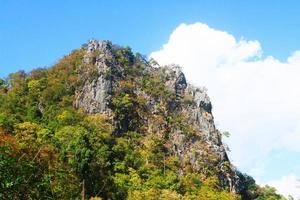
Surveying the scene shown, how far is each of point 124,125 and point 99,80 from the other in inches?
234

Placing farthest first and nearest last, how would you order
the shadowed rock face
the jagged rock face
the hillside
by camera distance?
the shadowed rock face → the jagged rock face → the hillside

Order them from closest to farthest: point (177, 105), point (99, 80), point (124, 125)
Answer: point (124, 125), point (99, 80), point (177, 105)

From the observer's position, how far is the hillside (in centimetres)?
4475

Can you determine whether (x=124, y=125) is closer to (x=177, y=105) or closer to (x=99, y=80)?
(x=99, y=80)

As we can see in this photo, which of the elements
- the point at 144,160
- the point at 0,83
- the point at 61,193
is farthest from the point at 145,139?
the point at 61,193

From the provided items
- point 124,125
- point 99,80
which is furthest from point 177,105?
point 99,80

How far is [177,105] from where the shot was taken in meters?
62.0

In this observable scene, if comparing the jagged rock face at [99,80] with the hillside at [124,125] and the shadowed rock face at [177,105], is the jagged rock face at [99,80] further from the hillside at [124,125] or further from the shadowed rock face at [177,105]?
the hillside at [124,125]

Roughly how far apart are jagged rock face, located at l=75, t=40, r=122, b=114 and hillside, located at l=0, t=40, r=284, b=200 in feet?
0.36

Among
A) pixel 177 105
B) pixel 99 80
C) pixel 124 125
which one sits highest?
pixel 177 105

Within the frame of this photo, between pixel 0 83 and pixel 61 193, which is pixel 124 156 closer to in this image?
pixel 0 83

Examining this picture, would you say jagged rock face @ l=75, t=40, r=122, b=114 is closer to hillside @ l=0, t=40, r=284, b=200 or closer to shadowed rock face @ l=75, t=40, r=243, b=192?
shadowed rock face @ l=75, t=40, r=243, b=192

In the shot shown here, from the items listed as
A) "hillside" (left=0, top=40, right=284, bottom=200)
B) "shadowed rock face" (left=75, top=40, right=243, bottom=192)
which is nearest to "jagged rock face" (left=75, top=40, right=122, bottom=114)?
"shadowed rock face" (left=75, top=40, right=243, bottom=192)

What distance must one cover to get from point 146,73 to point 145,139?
10.8m
